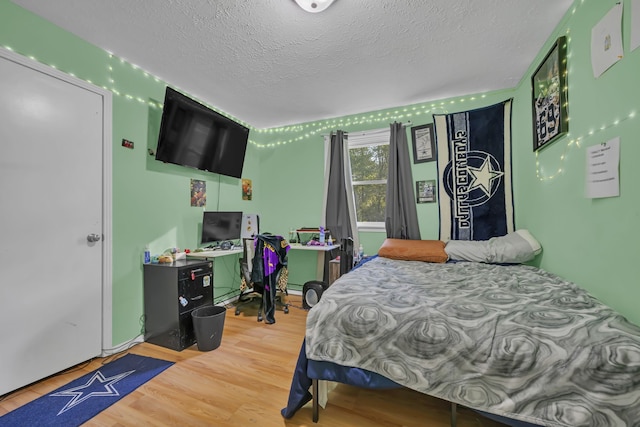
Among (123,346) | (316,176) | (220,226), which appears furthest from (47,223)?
(316,176)

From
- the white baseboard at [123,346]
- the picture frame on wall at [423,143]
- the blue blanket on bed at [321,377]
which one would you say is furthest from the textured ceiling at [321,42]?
the white baseboard at [123,346]

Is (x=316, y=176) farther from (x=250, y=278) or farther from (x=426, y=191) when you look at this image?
(x=250, y=278)

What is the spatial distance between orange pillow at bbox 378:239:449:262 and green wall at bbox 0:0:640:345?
0.53 m

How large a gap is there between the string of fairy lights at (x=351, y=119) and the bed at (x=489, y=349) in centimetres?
96

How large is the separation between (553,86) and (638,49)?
942mm

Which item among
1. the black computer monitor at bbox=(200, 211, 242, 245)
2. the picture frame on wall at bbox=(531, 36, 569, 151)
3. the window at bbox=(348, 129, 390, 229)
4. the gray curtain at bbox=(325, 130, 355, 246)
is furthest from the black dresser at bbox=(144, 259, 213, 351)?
the picture frame on wall at bbox=(531, 36, 569, 151)

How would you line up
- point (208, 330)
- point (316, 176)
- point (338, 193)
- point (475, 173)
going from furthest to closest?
point (316, 176), point (338, 193), point (475, 173), point (208, 330)

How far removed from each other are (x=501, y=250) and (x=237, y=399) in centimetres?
250

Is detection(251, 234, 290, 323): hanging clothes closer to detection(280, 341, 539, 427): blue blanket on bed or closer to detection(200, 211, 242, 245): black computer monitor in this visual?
detection(200, 211, 242, 245): black computer monitor

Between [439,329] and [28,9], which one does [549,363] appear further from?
[28,9]

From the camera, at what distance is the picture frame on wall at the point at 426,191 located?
3.40 meters

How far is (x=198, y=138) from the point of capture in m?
3.05

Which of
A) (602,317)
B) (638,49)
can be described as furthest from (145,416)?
(638,49)

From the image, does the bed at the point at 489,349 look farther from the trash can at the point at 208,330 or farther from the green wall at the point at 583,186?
the trash can at the point at 208,330
